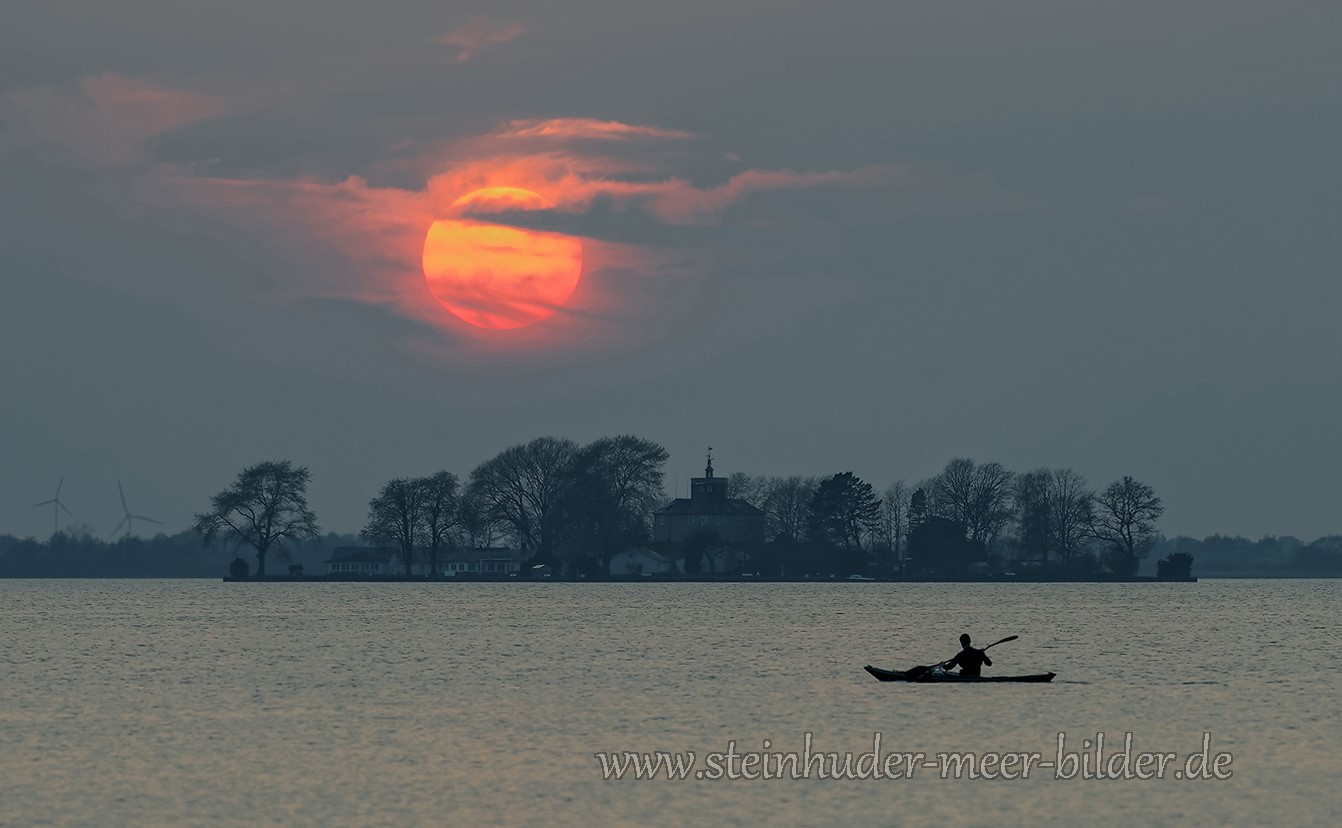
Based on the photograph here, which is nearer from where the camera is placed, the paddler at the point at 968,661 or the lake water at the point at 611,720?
the lake water at the point at 611,720

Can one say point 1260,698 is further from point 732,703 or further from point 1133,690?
point 732,703

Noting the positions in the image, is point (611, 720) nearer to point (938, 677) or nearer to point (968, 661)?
point (938, 677)

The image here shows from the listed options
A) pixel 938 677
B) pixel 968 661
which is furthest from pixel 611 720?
pixel 968 661

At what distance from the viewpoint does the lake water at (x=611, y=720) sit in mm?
37094

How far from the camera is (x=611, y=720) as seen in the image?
52.9 m

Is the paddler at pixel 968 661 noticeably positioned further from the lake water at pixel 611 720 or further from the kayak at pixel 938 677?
the lake water at pixel 611 720

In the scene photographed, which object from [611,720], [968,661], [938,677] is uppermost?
[968,661]

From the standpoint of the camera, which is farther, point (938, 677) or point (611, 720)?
point (938, 677)

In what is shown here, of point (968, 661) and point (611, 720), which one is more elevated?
point (968, 661)

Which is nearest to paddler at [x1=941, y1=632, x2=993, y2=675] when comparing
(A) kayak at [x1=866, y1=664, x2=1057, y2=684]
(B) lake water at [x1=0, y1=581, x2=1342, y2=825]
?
(A) kayak at [x1=866, y1=664, x2=1057, y2=684]

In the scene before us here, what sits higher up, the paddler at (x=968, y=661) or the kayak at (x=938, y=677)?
the paddler at (x=968, y=661)

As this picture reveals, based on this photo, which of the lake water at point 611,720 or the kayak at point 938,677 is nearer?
the lake water at point 611,720

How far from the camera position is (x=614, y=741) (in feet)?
157

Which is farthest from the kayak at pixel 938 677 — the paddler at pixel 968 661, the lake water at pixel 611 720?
the lake water at pixel 611 720
